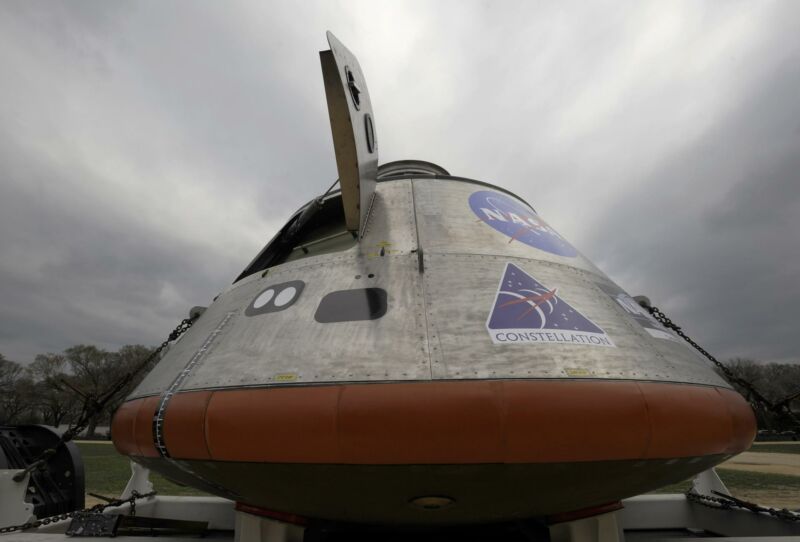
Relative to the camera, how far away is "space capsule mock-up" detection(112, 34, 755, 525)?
6.40ft

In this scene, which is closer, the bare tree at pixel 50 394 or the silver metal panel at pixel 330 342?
the silver metal panel at pixel 330 342

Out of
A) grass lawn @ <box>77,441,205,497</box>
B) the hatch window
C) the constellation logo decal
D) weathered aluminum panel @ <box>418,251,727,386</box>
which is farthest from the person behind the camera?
grass lawn @ <box>77,441,205,497</box>

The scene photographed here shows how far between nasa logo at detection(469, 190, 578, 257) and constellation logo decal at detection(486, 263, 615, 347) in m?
0.70

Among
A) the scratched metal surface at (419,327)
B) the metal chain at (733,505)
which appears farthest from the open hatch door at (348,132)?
the metal chain at (733,505)

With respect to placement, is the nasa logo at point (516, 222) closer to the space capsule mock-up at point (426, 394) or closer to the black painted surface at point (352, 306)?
the space capsule mock-up at point (426, 394)

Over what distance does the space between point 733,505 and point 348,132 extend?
4391mm

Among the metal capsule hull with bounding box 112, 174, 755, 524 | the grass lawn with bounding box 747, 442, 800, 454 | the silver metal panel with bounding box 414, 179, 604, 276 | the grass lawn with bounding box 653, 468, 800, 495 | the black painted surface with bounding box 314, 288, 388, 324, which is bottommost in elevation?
the grass lawn with bounding box 747, 442, 800, 454

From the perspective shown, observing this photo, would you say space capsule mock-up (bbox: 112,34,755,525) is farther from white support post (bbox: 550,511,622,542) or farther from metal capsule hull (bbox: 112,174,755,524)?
white support post (bbox: 550,511,622,542)

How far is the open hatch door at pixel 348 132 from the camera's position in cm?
309

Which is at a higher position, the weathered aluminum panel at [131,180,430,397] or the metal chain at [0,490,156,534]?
the weathered aluminum panel at [131,180,430,397]

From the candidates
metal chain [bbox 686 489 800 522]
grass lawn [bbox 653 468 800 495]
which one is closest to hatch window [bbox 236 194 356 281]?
metal chain [bbox 686 489 800 522]

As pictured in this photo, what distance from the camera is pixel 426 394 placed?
6.51 ft

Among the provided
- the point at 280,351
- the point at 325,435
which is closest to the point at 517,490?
the point at 325,435

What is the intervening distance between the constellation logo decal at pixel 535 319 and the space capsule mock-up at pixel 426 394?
0.01 metres
